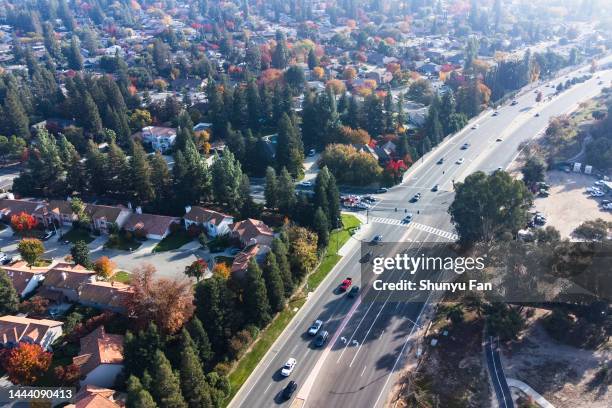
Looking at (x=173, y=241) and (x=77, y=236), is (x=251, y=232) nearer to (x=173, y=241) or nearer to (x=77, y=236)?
(x=173, y=241)

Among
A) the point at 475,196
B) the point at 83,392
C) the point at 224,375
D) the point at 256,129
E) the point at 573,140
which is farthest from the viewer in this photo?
the point at 256,129

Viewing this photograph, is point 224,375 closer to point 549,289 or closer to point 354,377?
point 354,377

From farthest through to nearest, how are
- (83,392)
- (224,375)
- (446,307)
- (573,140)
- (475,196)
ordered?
(573,140) → (475,196) → (446,307) → (224,375) → (83,392)

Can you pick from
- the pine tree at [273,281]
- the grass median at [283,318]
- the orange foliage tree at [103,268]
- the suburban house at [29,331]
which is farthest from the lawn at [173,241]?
the pine tree at [273,281]

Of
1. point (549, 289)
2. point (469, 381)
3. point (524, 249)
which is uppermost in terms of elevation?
point (524, 249)

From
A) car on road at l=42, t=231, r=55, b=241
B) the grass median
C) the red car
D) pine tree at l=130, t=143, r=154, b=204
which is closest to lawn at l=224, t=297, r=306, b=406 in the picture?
the grass median

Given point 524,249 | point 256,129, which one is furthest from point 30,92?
point 524,249

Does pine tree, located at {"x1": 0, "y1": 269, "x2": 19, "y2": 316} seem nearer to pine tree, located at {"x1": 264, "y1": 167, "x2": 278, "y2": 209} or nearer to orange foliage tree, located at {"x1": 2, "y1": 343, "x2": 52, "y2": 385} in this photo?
orange foliage tree, located at {"x1": 2, "y1": 343, "x2": 52, "y2": 385}
